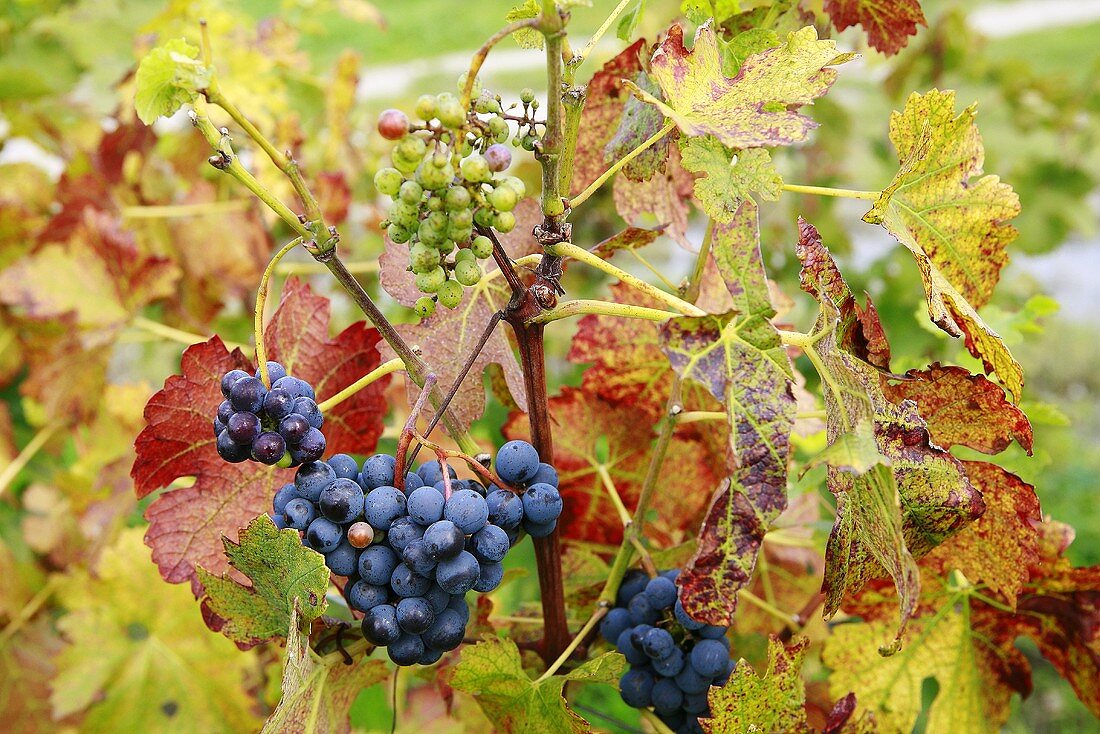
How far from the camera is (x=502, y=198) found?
570 millimetres

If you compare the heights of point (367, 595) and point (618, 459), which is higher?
point (367, 595)

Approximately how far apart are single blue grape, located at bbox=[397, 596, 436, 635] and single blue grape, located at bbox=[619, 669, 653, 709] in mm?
263

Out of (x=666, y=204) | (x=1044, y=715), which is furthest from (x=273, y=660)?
(x=1044, y=715)

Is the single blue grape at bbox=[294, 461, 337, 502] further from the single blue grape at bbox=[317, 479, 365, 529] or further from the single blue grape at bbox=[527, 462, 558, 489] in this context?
the single blue grape at bbox=[527, 462, 558, 489]

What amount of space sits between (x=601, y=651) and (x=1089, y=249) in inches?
195

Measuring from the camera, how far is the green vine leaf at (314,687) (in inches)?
24.5

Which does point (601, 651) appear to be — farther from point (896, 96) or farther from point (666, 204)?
point (896, 96)

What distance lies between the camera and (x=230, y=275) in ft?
5.01

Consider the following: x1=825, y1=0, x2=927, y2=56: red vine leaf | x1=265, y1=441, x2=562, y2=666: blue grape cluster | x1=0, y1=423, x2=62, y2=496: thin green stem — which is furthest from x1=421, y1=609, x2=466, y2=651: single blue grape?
x1=0, y1=423, x2=62, y2=496: thin green stem

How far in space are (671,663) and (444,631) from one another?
0.77 ft

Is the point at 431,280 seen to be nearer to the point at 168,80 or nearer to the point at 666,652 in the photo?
the point at 168,80

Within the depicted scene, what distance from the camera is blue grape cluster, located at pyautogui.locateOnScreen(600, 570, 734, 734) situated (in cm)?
77

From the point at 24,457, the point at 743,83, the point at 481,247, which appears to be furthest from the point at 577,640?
the point at 24,457

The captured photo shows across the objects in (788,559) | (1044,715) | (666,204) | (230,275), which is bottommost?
(1044,715)
